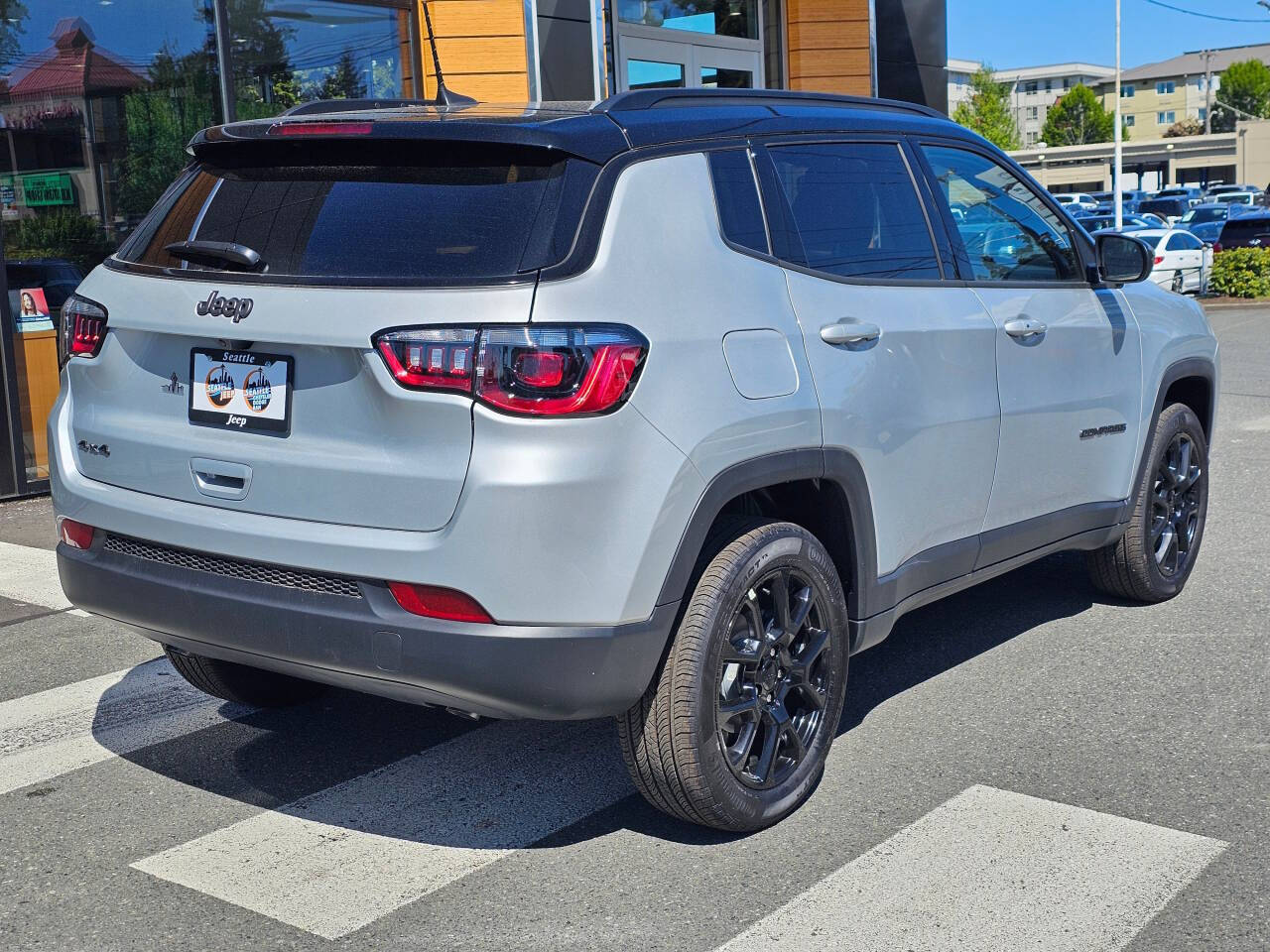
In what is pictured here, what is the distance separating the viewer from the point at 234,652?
3506 mm

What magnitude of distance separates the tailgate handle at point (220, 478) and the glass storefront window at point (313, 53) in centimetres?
733

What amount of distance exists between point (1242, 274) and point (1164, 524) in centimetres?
1978

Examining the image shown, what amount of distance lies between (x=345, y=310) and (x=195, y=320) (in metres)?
0.47

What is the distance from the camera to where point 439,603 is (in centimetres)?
323

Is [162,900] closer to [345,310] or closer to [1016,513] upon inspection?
[345,310]

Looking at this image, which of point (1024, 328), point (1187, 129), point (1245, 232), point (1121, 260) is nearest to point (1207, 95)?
point (1187, 129)

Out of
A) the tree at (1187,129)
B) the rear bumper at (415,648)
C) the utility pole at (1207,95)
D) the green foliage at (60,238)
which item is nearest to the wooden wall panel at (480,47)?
the green foliage at (60,238)

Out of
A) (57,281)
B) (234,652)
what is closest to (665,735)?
(234,652)

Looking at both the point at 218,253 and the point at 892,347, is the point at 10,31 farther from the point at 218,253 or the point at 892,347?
the point at 892,347

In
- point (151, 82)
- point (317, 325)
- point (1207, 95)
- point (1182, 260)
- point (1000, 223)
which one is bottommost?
point (1182, 260)

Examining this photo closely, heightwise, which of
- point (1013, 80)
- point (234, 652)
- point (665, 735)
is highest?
point (1013, 80)

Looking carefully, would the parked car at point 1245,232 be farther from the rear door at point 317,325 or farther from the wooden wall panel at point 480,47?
the rear door at point 317,325

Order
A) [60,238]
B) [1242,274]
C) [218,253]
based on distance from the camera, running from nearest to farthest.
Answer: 1. [218,253]
2. [60,238]
3. [1242,274]

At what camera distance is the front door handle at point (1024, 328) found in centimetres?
465
